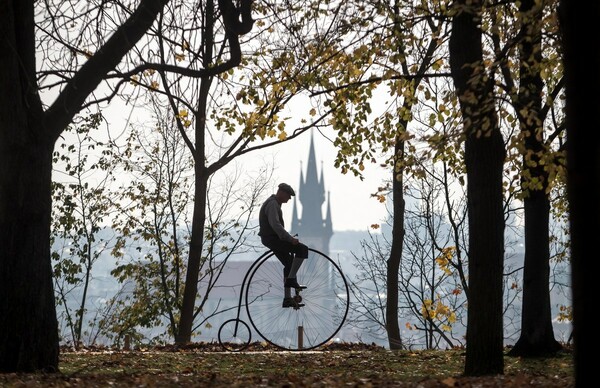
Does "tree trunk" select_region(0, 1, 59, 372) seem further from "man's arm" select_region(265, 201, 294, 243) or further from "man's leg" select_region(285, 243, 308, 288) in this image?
"man's leg" select_region(285, 243, 308, 288)

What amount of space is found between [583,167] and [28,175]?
208 inches

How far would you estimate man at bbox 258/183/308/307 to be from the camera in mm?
11609

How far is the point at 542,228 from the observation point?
11461 millimetres

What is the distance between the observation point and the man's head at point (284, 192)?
1169 cm

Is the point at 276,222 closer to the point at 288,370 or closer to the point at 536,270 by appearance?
the point at 288,370

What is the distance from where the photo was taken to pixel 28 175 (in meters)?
8.70

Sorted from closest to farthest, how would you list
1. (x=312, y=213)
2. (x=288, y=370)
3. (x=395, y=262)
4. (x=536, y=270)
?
(x=288, y=370) → (x=536, y=270) → (x=395, y=262) → (x=312, y=213)

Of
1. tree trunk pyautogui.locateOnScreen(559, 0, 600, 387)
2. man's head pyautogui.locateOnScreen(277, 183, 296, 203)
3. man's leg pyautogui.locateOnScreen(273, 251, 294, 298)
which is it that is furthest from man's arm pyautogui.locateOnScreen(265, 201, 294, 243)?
tree trunk pyautogui.locateOnScreen(559, 0, 600, 387)

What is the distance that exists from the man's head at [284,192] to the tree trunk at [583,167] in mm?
6557

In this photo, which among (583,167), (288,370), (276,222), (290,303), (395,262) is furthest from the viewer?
(395,262)

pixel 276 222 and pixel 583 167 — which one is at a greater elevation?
pixel 276 222

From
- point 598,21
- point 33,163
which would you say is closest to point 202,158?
point 33,163

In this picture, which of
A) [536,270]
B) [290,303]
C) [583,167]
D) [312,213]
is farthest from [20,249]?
[312,213]

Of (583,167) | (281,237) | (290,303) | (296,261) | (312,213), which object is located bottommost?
(290,303)
